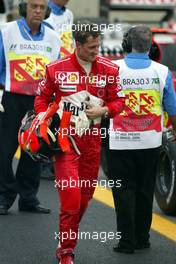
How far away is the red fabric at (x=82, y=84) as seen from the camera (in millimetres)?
8211

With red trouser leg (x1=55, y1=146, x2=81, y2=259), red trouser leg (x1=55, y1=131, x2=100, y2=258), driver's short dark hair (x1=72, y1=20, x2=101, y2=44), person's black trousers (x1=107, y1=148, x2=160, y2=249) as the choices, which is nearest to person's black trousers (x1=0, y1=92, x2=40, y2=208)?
person's black trousers (x1=107, y1=148, x2=160, y2=249)

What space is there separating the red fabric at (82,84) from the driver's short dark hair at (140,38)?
39 cm

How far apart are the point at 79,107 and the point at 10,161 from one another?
94.6 inches

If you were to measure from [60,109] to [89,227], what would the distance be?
1.91m

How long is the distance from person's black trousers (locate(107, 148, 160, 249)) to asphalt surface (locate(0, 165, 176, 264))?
219mm

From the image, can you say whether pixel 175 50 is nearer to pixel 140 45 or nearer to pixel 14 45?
pixel 14 45

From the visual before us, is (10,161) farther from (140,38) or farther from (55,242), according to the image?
(140,38)

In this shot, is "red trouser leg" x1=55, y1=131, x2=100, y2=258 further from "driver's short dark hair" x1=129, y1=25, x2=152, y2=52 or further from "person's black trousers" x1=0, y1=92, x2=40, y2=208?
"person's black trousers" x1=0, y1=92, x2=40, y2=208

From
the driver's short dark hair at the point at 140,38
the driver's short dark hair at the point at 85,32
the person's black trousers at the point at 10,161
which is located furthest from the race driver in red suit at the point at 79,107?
the person's black trousers at the point at 10,161

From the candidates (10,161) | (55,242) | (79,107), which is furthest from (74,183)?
(10,161)

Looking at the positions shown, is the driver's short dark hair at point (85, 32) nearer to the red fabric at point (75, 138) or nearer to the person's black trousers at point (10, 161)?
the red fabric at point (75, 138)

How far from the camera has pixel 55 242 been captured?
30.2ft

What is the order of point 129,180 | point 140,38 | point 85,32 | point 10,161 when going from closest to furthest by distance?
1. point 85,32
2. point 140,38
3. point 129,180
4. point 10,161

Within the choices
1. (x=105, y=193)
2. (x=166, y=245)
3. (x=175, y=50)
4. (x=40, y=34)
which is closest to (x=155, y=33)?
(x=175, y=50)
